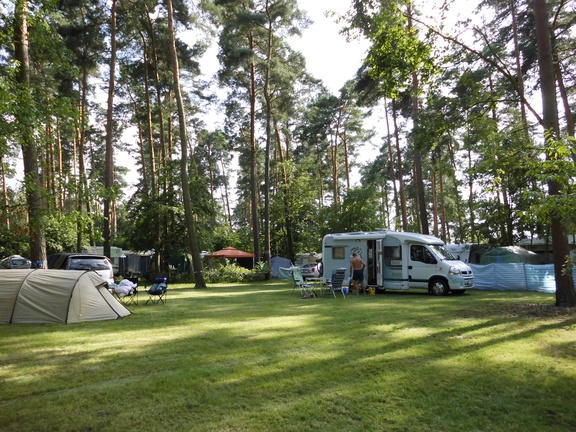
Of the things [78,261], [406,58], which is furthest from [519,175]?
[78,261]

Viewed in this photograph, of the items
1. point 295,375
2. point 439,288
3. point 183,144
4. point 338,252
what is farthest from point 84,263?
point 439,288

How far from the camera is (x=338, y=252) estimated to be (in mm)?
16078

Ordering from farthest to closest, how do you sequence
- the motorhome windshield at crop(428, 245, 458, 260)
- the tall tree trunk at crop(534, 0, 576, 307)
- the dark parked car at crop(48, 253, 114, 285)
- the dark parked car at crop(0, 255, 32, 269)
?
the dark parked car at crop(0, 255, 32, 269), the motorhome windshield at crop(428, 245, 458, 260), the dark parked car at crop(48, 253, 114, 285), the tall tree trunk at crop(534, 0, 576, 307)

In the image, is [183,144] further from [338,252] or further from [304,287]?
[304,287]

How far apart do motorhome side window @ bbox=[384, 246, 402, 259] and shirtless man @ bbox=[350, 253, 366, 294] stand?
1047 millimetres

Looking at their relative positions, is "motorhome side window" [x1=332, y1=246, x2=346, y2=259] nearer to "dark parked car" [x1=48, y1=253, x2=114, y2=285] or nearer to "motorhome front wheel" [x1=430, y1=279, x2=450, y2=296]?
"motorhome front wheel" [x1=430, y1=279, x2=450, y2=296]

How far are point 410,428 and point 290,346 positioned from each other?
2.97m

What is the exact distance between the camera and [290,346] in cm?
629

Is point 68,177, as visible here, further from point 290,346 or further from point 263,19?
point 263,19

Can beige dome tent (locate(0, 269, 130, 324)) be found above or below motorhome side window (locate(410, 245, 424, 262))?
below

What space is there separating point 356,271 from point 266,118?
1470 cm

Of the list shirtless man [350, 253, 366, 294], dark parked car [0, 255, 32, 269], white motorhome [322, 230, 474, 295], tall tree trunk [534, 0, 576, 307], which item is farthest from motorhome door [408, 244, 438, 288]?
dark parked car [0, 255, 32, 269]

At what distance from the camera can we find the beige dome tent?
876 cm

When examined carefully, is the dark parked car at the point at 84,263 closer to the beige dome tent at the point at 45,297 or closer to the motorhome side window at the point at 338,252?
the beige dome tent at the point at 45,297
